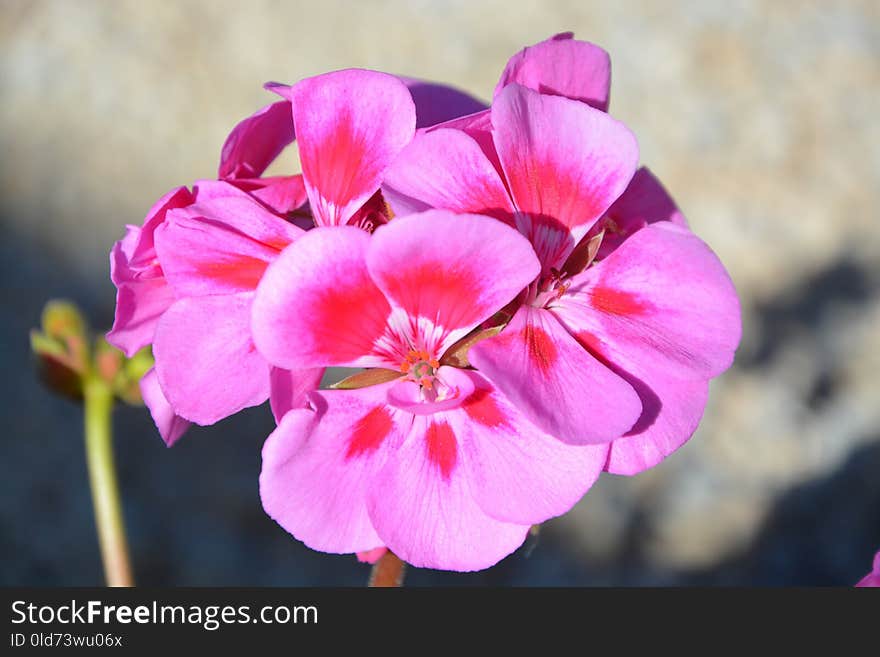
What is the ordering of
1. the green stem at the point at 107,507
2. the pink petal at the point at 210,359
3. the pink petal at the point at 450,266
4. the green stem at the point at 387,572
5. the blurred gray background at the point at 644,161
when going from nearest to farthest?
the pink petal at the point at 450,266 < the pink petal at the point at 210,359 < the green stem at the point at 387,572 < the green stem at the point at 107,507 < the blurred gray background at the point at 644,161

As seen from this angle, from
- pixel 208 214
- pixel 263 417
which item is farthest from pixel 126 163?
pixel 208 214

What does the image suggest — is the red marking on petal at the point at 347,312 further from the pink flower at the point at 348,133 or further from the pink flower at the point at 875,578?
the pink flower at the point at 875,578

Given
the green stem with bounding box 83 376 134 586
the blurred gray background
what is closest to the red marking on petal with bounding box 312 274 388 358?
the green stem with bounding box 83 376 134 586

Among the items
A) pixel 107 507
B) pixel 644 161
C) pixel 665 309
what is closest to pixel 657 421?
pixel 665 309

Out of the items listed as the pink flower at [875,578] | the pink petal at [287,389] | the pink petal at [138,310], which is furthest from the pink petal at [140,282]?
the pink flower at [875,578]

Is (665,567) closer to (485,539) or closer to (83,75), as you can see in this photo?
(485,539)

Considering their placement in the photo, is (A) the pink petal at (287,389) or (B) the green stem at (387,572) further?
(B) the green stem at (387,572)

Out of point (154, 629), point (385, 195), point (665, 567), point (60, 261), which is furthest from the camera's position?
point (60, 261)
